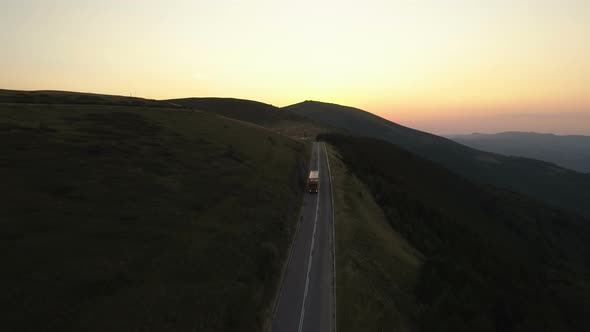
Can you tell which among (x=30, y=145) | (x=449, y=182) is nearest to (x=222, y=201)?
(x=30, y=145)

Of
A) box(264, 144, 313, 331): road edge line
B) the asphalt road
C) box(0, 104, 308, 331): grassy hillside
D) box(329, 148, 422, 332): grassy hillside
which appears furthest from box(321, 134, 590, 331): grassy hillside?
box(0, 104, 308, 331): grassy hillside

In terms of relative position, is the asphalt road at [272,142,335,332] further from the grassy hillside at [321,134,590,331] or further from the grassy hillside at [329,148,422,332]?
the grassy hillside at [321,134,590,331]

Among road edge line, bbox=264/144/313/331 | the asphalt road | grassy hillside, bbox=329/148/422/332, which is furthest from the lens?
grassy hillside, bbox=329/148/422/332

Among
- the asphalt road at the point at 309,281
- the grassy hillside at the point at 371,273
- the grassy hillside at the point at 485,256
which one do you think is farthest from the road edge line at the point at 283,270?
the grassy hillside at the point at 485,256

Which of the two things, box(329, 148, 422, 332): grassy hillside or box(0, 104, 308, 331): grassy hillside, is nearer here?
box(0, 104, 308, 331): grassy hillside

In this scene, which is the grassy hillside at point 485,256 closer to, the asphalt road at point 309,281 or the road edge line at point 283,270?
the asphalt road at point 309,281

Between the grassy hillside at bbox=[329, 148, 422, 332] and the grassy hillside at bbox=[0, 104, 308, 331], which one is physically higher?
the grassy hillside at bbox=[0, 104, 308, 331]

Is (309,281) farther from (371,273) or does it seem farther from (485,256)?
(485,256)
